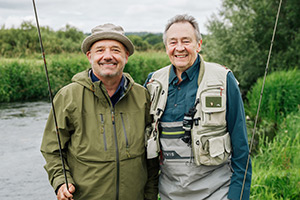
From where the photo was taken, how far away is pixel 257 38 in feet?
38.4

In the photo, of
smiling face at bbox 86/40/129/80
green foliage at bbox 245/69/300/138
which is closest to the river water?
smiling face at bbox 86/40/129/80

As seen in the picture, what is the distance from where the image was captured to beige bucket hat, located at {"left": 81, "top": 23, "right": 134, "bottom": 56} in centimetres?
236

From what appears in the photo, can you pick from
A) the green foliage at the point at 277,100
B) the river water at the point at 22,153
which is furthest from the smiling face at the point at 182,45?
the green foliage at the point at 277,100

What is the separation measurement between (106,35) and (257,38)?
10304mm

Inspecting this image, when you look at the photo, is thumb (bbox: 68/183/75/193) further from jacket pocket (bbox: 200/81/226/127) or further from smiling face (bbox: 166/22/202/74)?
smiling face (bbox: 166/22/202/74)

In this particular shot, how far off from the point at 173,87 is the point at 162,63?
44.3 ft

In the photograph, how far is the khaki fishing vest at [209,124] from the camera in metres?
2.27

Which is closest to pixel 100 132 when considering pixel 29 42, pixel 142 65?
Result: pixel 142 65

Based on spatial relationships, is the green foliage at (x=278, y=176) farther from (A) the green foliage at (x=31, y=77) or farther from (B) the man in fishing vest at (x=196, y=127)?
(A) the green foliage at (x=31, y=77)

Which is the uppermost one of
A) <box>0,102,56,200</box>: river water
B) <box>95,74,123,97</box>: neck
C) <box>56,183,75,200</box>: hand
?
<box>95,74,123,97</box>: neck

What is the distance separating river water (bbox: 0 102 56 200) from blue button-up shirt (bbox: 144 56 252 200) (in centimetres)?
379

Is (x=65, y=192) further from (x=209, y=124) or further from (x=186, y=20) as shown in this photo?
(x=186, y=20)

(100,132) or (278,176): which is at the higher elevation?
(100,132)

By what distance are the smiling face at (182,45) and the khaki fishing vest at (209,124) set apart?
5.0 inches
